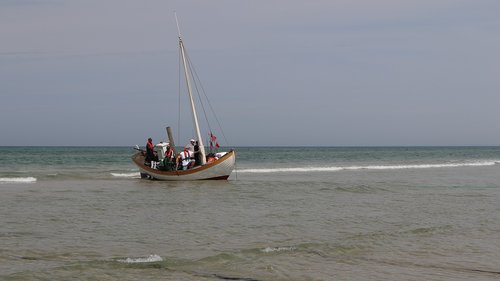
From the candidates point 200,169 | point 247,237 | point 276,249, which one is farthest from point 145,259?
point 200,169

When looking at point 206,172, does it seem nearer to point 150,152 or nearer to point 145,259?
point 150,152

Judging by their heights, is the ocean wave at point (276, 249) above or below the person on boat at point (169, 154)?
below

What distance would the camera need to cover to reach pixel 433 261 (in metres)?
10.7

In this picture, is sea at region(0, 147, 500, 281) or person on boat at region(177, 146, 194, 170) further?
person on boat at region(177, 146, 194, 170)

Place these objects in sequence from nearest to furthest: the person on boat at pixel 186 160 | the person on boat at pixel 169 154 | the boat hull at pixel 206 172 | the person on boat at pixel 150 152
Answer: the boat hull at pixel 206 172
the person on boat at pixel 186 160
the person on boat at pixel 169 154
the person on boat at pixel 150 152

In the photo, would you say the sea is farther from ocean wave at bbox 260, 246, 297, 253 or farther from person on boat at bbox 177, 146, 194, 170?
person on boat at bbox 177, 146, 194, 170

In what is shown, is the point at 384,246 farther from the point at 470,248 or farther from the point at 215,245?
the point at 215,245

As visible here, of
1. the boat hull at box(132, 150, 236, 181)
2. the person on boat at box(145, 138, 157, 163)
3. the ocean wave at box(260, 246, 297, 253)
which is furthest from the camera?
the person on boat at box(145, 138, 157, 163)

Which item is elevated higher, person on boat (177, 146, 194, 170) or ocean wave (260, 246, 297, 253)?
person on boat (177, 146, 194, 170)

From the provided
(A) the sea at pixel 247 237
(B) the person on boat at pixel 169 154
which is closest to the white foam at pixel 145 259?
(A) the sea at pixel 247 237

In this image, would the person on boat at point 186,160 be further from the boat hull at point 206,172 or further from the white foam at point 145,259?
the white foam at point 145,259

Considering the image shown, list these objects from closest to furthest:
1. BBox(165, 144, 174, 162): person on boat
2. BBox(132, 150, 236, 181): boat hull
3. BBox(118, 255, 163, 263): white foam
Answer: BBox(118, 255, 163, 263): white foam → BBox(132, 150, 236, 181): boat hull → BBox(165, 144, 174, 162): person on boat

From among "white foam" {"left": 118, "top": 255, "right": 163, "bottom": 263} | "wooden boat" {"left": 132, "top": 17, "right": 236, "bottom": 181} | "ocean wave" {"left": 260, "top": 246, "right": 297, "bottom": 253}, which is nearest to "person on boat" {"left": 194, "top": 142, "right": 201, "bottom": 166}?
"wooden boat" {"left": 132, "top": 17, "right": 236, "bottom": 181}

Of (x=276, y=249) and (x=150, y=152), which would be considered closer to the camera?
(x=276, y=249)
